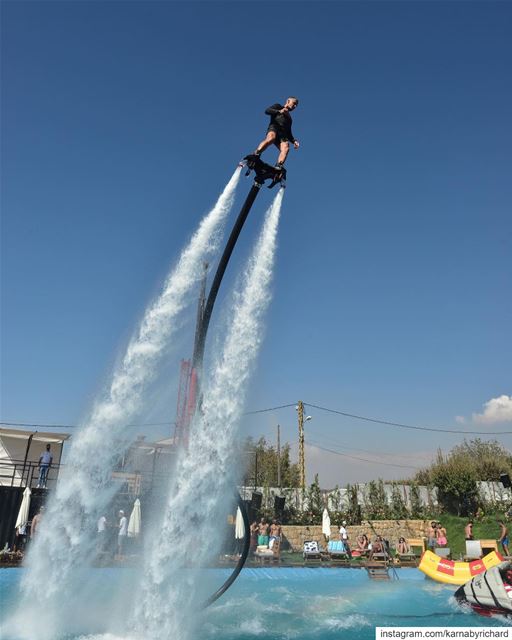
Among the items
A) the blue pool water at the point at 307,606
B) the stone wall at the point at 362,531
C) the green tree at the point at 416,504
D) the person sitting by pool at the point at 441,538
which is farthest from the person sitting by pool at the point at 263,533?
the green tree at the point at 416,504

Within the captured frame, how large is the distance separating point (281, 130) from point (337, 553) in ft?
Answer: 58.9

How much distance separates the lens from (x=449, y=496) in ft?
85.7

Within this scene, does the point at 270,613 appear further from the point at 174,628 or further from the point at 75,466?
the point at 75,466

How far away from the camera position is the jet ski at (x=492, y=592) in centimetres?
1062

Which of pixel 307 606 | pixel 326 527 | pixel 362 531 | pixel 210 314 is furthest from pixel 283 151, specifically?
pixel 362 531

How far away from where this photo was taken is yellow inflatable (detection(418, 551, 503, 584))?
15.4m

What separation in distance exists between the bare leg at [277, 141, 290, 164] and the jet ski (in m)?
10.4

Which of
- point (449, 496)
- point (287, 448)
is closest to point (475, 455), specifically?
point (287, 448)

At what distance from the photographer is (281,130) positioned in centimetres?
885

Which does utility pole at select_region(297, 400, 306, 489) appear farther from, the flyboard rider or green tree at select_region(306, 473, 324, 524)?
the flyboard rider

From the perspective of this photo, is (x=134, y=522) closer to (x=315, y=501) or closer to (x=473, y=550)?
(x=315, y=501)

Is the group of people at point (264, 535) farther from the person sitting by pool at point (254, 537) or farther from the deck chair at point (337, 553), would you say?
the deck chair at point (337, 553)

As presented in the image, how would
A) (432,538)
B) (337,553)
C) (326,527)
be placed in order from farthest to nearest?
(326,527)
(337,553)
(432,538)

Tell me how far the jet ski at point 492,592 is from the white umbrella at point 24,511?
14357 millimetres
